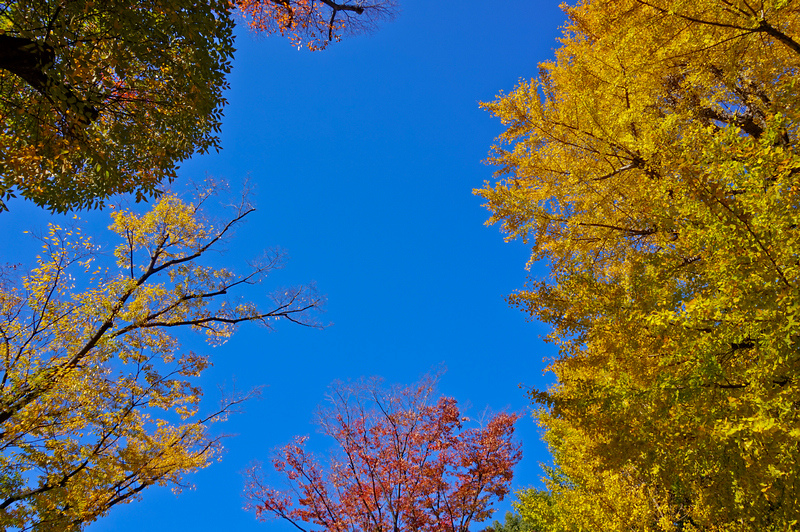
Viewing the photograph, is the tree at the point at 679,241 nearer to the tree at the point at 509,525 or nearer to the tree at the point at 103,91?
the tree at the point at 103,91

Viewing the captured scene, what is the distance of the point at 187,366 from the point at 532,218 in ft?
22.2

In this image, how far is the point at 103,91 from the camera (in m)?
3.86

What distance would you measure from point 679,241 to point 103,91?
20.3ft

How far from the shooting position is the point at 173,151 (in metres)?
4.21

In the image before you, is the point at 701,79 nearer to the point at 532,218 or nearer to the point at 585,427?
the point at 532,218

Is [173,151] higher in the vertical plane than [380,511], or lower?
higher

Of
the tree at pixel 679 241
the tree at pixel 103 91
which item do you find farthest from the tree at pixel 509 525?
the tree at pixel 103 91

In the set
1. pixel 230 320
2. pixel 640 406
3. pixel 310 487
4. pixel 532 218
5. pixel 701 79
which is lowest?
pixel 640 406

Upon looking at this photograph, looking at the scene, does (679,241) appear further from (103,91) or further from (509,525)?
(509,525)

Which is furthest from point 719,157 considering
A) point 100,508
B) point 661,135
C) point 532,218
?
point 100,508

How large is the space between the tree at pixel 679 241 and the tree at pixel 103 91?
13.4ft

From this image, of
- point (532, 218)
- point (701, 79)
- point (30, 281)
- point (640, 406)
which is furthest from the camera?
point (30, 281)

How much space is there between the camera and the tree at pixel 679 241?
2758 mm

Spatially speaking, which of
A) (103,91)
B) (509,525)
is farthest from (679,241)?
(509,525)
